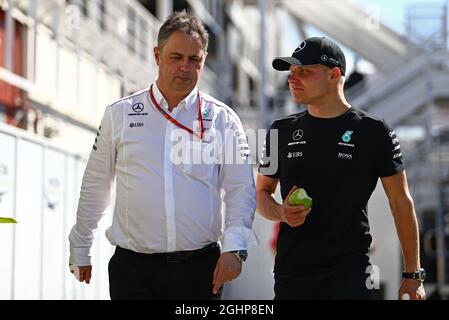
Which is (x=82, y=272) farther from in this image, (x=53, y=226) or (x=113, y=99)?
(x=113, y=99)

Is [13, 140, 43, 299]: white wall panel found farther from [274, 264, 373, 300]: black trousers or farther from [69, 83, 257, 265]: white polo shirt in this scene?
[274, 264, 373, 300]: black trousers

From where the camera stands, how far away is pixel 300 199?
448cm

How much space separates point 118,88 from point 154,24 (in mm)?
3955

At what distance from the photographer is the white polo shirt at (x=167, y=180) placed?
444 centimetres

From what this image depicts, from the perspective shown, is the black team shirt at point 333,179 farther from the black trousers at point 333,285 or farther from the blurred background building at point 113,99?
the blurred background building at point 113,99

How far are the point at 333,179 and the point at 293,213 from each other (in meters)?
0.32

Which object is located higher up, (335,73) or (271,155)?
(335,73)

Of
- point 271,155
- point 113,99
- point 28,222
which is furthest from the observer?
point 113,99

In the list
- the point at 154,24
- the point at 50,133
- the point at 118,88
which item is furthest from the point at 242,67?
the point at 50,133

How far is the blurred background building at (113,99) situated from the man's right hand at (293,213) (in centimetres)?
213

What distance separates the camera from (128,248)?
14.7ft

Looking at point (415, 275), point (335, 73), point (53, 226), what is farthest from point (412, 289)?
point (53, 226)

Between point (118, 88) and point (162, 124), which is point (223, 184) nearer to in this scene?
point (162, 124)

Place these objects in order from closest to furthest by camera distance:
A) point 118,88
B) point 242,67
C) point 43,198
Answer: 1. point 43,198
2. point 118,88
3. point 242,67
